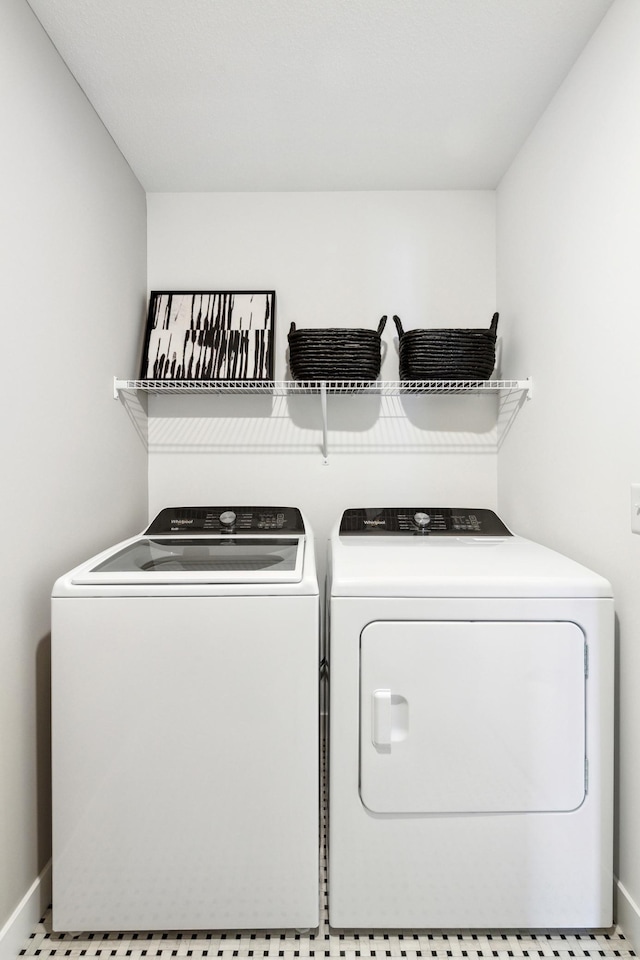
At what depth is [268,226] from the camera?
2508 millimetres

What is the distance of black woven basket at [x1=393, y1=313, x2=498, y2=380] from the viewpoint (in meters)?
2.18

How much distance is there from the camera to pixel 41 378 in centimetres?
156

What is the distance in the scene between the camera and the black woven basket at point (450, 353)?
7.14 ft

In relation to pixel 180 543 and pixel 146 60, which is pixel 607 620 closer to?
pixel 180 543

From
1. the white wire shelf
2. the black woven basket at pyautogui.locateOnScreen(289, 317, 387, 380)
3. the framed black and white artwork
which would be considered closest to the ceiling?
the framed black and white artwork

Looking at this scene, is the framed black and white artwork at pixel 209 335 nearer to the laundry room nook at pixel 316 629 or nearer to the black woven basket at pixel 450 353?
the laundry room nook at pixel 316 629

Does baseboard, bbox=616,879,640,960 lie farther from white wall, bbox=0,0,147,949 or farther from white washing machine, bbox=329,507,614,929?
white wall, bbox=0,0,147,949

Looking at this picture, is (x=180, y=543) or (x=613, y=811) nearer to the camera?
(x=613, y=811)

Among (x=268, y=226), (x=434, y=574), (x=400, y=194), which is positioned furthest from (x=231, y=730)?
(x=400, y=194)

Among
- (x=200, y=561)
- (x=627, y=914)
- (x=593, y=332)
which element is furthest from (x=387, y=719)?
(x=593, y=332)

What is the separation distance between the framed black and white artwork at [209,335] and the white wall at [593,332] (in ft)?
3.40

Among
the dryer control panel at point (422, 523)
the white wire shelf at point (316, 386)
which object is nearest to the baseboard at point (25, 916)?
the dryer control panel at point (422, 523)

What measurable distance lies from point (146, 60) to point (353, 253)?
107cm

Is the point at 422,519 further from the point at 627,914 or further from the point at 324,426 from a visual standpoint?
the point at 627,914
